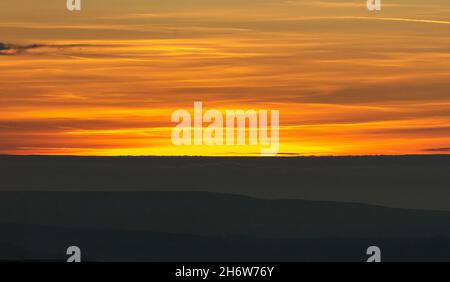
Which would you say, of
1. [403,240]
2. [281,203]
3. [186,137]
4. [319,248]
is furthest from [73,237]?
[403,240]

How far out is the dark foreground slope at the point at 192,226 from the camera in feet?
84.4

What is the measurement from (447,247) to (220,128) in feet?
26.1

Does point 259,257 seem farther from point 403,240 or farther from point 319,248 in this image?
point 403,240

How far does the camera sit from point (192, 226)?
27109 millimetres

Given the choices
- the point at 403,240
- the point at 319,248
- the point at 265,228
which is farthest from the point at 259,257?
the point at 403,240

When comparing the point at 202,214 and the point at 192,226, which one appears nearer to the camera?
the point at 202,214

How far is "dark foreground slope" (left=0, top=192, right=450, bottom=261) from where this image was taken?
84.4ft
